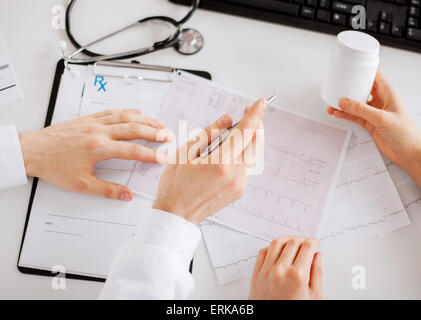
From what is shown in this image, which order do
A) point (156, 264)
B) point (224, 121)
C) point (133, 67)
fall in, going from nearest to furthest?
point (156, 264) < point (224, 121) < point (133, 67)

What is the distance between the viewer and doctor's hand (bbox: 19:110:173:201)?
688mm

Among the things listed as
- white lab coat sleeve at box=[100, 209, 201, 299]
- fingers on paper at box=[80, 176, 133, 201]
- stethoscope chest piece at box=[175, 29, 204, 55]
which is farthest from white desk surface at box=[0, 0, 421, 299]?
white lab coat sleeve at box=[100, 209, 201, 299]

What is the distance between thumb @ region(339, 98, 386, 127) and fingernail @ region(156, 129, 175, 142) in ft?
1.02

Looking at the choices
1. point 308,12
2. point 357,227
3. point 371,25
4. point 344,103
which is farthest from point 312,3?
point 357,227

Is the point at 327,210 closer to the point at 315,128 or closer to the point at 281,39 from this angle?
the point at 315,128

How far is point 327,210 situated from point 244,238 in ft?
0.51

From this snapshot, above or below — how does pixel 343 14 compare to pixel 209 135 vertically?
above

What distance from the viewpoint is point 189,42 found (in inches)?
31.7

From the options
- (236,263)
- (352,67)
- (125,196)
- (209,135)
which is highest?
(352,67)

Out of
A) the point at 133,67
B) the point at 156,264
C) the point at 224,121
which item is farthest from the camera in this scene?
the point at 133,67

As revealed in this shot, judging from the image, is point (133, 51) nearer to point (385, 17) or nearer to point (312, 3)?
point (312, 3)

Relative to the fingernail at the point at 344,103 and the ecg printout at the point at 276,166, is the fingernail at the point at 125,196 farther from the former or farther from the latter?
the fingernail at the point at 344,103

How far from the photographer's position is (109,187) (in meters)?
0.69

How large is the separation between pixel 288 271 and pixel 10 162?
51 centimetres
